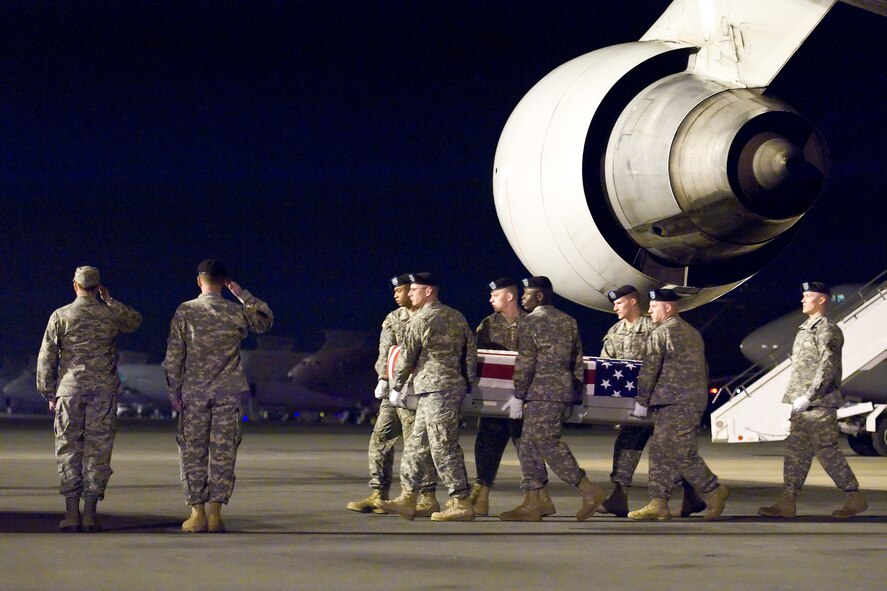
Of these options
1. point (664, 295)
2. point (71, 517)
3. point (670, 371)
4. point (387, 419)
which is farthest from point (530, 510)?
point (71, 517)

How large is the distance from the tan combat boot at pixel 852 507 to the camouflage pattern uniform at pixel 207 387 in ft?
17.5

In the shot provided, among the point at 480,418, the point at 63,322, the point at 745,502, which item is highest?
the point at 63,322

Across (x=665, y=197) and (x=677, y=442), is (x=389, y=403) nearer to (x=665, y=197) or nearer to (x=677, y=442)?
(x=677, y=442)

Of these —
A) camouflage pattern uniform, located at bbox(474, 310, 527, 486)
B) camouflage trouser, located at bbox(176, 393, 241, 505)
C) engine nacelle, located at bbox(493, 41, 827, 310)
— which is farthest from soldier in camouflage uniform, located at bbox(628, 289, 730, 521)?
camouflage trouser, located at bbox(176, 393, 241, 505)

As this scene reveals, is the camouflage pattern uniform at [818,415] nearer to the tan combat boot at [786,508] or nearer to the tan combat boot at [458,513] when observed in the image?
the tan combat boot at [786,508]

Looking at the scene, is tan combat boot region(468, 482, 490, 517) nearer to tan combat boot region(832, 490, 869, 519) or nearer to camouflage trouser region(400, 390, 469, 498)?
camouflage trouser region(400, 390, 469, 498)

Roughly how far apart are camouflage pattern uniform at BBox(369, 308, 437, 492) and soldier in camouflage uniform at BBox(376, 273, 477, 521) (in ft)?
1.80

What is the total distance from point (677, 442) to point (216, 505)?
3989 mm

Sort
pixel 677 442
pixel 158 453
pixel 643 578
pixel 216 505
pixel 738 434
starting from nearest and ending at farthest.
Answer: pixel 643 578 < pixel 216 505 < pixel 677 442 < pixel 738 434 < pixel 158 453

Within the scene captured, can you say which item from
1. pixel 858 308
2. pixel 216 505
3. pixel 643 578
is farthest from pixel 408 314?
pixel 858 308

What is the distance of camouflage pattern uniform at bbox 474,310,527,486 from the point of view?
12.8m

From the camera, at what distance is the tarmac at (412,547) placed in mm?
7797

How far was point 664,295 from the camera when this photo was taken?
32.5 ft

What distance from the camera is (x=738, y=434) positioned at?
60.7 feet
